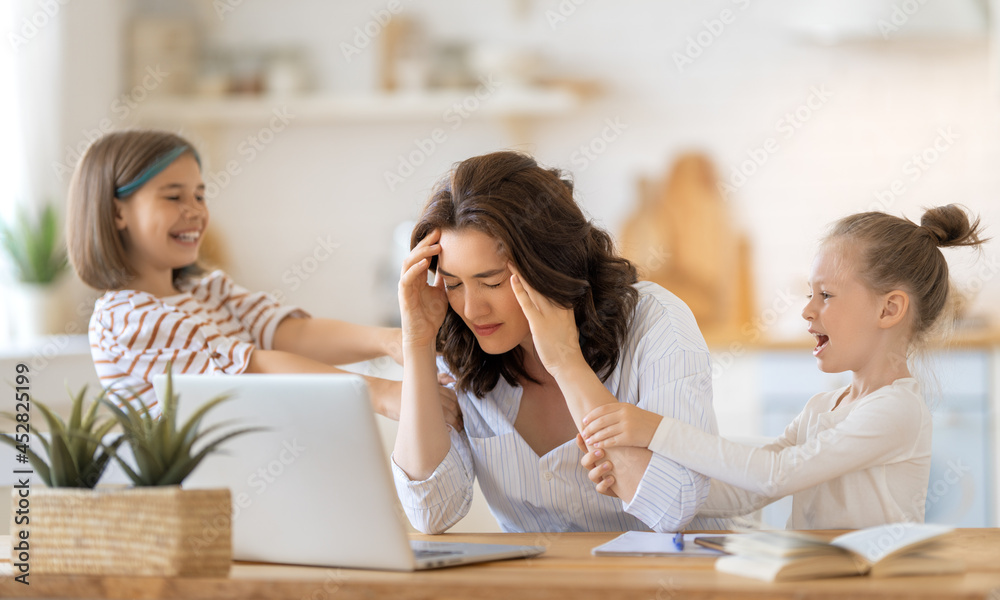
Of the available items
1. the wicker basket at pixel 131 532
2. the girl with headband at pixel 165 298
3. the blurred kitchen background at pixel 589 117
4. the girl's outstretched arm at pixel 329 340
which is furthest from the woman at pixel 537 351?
the blurred kitchen background at pixel 589 117

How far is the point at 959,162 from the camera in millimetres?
3547

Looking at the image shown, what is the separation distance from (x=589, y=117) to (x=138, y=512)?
2.99m

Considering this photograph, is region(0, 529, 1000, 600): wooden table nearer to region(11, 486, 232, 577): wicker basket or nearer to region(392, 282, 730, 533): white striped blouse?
region(11, 486, 232, 577): wicker basket

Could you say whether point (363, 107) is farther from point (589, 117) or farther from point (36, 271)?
point (36, 271)

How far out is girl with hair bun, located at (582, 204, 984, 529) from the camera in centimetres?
123

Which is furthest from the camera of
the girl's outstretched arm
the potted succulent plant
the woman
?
the potted succulent plant

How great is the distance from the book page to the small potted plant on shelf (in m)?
0.67

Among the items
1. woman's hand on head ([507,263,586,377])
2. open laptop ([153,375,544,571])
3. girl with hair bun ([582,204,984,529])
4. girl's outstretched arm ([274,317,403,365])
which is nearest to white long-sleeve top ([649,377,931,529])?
girl with hair bun ([582,204,984,529])

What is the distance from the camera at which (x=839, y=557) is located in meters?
0.94

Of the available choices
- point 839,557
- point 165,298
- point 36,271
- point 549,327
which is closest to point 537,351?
point 549,327

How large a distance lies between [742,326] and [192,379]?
2.84 metres

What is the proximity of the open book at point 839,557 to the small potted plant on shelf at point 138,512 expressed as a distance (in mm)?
559

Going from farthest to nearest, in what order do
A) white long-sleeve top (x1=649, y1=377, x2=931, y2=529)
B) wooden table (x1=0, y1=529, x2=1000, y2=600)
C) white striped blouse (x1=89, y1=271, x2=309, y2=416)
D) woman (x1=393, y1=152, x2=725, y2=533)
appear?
white striped blouse (x1=89, y1=271, x2=309, y2=416) → woman (x1=393, y1=152, x2=725, y2=533) → white long-sleeve top (x1=649, y1=377, x2=931, y2=529) → wooden table (x1=0, y1=529, x2=1000, y2=600)

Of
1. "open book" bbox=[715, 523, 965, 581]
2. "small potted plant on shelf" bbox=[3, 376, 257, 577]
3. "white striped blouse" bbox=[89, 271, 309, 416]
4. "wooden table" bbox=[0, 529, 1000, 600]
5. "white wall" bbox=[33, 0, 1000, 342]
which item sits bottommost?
"wooden table" bbox=[0, 529, 1000, 600]
